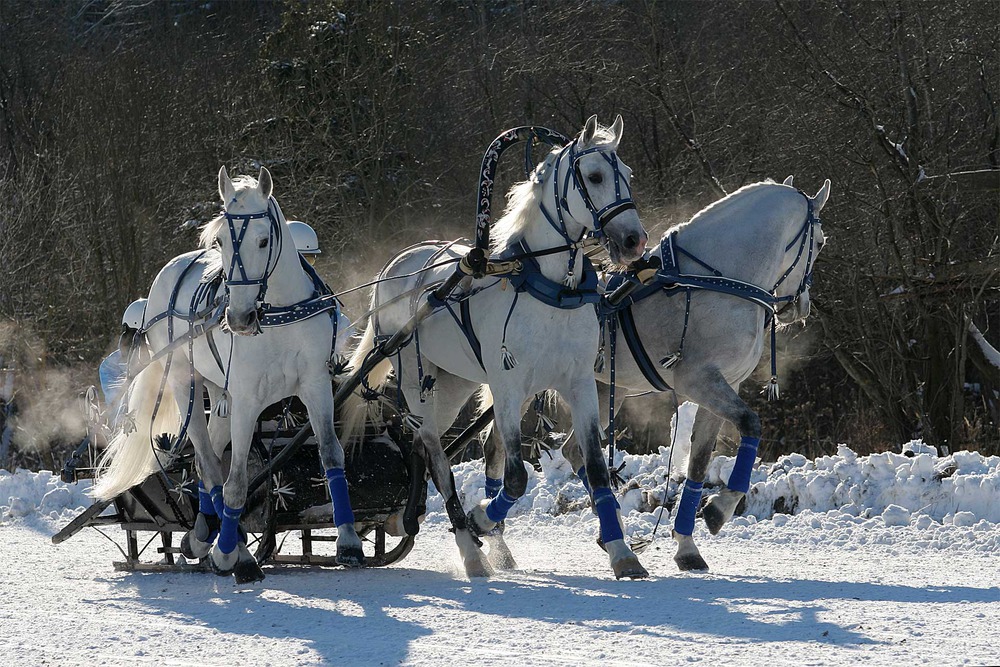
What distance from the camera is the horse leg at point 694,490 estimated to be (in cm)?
721

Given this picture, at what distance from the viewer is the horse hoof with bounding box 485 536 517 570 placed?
7.70m

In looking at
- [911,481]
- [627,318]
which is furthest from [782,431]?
A: [627,318]

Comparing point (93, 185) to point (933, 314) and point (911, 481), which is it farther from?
point (911, 481)

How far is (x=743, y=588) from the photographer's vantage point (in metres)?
6.33

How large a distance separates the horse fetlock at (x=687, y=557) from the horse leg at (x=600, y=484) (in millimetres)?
630

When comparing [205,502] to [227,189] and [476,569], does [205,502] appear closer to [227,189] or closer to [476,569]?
[476,569]

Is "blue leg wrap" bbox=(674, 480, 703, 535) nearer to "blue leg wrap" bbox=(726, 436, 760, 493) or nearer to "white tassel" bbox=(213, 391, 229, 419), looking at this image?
"blue leg wrap" bbox=(726, 436, 760, 493)

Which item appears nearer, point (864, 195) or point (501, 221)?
point (501, 221)

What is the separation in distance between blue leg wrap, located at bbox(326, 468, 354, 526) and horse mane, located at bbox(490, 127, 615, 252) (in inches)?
58.3

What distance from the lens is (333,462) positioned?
695 centimetres

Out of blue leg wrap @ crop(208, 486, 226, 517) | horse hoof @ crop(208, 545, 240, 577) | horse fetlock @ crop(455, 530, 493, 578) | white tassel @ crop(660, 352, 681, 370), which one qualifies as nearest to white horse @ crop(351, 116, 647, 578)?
horse fetlock @ crop(455, 530, 493, 578)

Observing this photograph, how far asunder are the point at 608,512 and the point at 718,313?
4.48 ft

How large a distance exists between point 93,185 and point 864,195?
1110 centimetres

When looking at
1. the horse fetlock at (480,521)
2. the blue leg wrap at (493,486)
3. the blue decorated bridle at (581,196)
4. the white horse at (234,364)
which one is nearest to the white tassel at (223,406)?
the white horse at (234,364)
